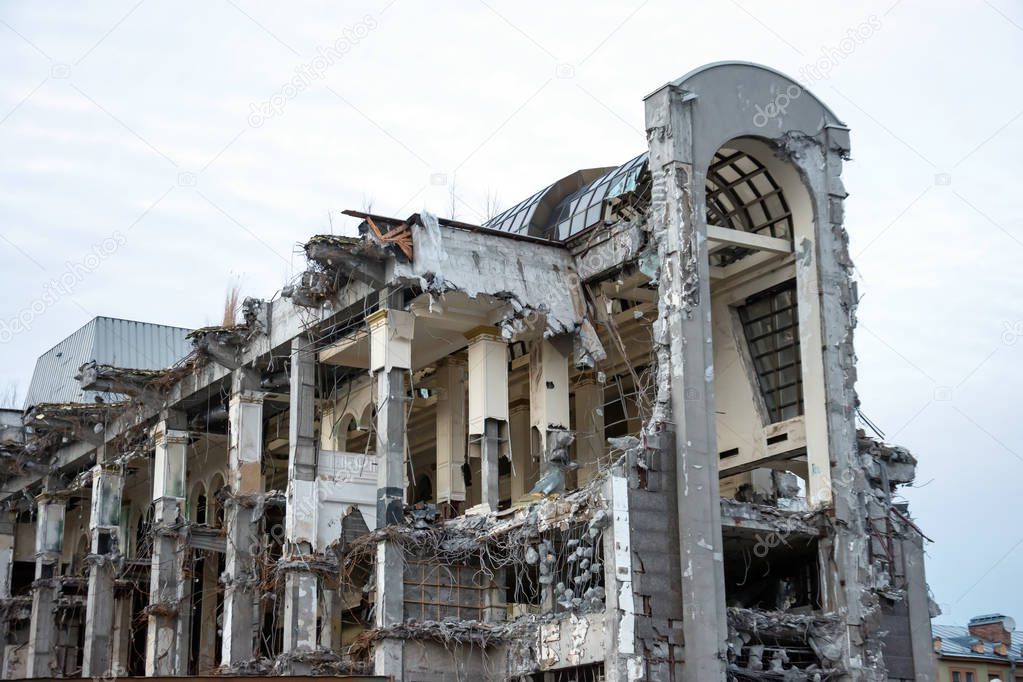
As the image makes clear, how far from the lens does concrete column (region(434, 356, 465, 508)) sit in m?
32.2

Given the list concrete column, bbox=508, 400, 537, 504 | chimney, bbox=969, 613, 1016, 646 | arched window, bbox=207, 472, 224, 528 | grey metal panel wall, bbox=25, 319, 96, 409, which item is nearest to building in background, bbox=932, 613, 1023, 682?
chimney, bbox=969, 613, 1016, 646

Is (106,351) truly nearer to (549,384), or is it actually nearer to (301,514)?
(301,514)

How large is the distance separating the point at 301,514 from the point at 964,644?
34807mm

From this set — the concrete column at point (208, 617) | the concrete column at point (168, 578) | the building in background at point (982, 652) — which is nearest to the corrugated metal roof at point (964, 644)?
the building in background at point (982, 652)

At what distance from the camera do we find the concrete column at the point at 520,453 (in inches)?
1284

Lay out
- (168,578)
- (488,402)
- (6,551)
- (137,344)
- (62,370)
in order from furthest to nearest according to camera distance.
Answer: (62,370) → (137,344) → (6,551) → (168,578) → (488,402)

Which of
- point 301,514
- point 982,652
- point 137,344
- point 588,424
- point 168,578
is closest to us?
point 301,514

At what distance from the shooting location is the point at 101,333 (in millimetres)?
48719

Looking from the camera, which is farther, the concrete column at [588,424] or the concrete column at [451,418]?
the concrete column at [588,424]

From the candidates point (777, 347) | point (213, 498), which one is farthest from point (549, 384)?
point (213, 498)

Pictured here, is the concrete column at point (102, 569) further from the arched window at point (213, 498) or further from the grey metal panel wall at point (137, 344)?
the grey metal panel wall at point (137, 344)

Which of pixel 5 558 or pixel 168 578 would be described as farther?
pixel 5 558

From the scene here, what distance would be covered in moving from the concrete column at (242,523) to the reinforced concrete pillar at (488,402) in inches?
240

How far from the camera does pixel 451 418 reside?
32812 millimetres
